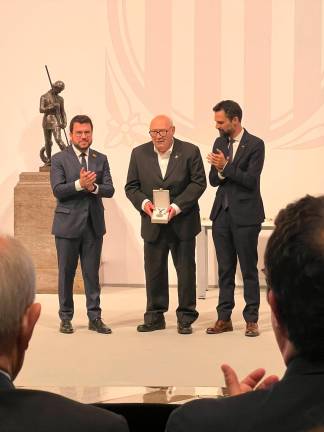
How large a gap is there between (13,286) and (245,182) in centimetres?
383

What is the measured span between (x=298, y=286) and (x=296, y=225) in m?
0.10

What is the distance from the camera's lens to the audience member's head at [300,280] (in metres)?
1.22

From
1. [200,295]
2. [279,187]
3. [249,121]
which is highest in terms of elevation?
[249,121]

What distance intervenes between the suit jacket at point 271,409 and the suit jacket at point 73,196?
4.14m

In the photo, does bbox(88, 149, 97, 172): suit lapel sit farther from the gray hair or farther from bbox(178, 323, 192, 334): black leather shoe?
the gray hair

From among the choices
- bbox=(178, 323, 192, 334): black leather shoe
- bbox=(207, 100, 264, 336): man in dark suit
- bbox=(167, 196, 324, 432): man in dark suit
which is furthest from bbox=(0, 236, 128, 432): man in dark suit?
bbox=(178, 323, 192, 334): black leather shoe

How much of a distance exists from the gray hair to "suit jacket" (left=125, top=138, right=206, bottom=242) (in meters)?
3.80

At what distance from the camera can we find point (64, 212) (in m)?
5.40

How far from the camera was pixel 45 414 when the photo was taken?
4.29 ft

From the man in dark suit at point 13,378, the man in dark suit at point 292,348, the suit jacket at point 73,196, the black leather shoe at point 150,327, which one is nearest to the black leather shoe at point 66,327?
the black leather shoe at point 150,327

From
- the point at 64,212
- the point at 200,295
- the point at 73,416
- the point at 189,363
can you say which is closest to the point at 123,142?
the point at 200,295

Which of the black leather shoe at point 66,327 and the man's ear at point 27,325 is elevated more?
the man's ear at point 27,325

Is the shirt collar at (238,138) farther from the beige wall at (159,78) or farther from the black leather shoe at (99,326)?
the beige wall at (159,78)

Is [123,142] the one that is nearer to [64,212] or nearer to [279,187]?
[279,187]
